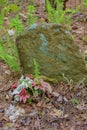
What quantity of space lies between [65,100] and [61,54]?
20.7 inches

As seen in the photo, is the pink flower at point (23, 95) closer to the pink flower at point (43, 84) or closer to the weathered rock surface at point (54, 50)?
the pink flower at point (43, 84)

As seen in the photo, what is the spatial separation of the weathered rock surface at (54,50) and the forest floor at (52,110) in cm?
16

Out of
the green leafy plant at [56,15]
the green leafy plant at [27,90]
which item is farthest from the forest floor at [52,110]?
the green leafy plant at [56,15]

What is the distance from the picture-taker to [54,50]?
12.0 ft

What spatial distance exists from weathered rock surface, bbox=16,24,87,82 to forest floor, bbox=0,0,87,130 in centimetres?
16

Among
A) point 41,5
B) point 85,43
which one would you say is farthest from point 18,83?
point 41,5

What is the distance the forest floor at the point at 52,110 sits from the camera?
320cm

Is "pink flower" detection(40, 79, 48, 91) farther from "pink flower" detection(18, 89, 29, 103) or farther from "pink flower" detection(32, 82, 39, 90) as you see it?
"pink flower" detection(18, 89, 29, 103)

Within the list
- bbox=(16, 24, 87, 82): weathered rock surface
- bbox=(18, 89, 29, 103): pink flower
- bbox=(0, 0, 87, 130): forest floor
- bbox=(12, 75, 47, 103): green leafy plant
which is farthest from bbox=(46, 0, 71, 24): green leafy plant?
bbox=(18, 89, 29, 103): pink flower

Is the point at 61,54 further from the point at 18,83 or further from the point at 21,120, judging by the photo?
the point at 21,120

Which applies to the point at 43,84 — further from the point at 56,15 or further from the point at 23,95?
the point at 56,15

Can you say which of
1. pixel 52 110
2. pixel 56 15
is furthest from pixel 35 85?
pixel 56 15

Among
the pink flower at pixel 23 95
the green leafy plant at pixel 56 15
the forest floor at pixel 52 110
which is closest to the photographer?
the forest floor at pixel 52 110

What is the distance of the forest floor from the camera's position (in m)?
3.20
